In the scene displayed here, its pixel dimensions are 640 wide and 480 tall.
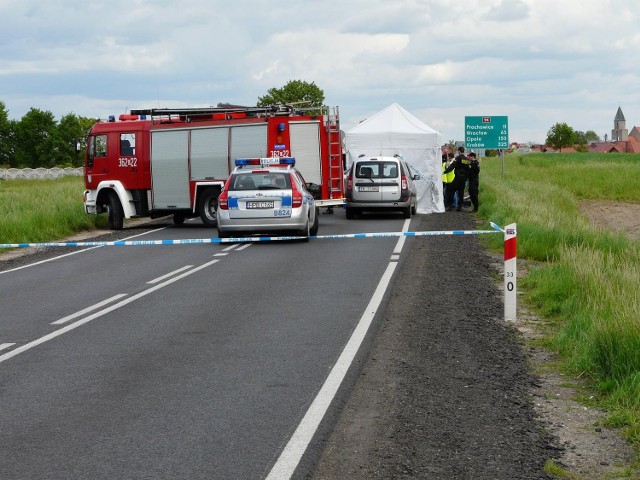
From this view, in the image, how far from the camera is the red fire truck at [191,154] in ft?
88.5

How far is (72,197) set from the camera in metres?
34.3

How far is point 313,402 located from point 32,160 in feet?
450

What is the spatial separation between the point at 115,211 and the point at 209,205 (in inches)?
107

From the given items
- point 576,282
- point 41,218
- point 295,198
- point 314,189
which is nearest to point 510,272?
point 576,282

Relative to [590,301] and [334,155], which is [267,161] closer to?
[334,155]

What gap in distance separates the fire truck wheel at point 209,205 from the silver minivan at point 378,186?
446 cm

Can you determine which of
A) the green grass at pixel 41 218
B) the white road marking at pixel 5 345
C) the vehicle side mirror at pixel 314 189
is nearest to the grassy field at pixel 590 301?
the vehicle side mirror at pixel 314 189

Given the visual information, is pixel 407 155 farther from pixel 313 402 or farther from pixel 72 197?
pixel 313 402

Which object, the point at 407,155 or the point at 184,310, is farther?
the point at 407,155

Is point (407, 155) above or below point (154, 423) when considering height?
above

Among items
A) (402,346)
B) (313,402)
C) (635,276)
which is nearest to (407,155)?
(635,276)

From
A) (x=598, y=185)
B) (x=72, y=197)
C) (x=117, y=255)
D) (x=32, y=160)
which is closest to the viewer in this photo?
(x=117, y=255)

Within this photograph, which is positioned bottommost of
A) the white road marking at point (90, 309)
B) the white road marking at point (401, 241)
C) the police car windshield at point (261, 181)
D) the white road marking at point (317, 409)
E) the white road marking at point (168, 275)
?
the white road marking at point (317, 409)

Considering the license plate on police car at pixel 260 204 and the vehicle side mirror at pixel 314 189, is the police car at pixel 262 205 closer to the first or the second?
the license plate on police car at pixel 260 204
